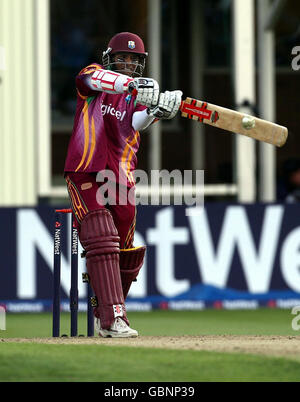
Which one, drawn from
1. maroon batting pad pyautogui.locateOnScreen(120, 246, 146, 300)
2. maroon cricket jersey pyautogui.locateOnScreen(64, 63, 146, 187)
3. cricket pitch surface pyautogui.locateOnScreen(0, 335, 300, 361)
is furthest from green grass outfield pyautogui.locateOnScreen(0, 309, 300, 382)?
maroon cricket jersey pyautogui.locateOnScreen(64, 63, 146, 187)

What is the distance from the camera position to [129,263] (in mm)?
6922

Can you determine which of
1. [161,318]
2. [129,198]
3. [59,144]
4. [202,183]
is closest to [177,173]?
[202,183]

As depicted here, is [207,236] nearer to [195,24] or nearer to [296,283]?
[296,283]

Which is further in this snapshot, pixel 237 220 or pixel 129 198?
pixel 237 220

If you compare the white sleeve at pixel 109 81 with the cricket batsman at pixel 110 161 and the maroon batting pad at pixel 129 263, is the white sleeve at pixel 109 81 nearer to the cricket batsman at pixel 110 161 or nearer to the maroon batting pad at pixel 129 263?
the cricket batsman at pixel 110 161

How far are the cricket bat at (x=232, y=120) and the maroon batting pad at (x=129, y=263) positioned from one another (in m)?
0.93

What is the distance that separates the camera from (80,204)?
21.9 feet

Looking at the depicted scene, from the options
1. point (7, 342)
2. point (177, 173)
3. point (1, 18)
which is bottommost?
point (7, 342)

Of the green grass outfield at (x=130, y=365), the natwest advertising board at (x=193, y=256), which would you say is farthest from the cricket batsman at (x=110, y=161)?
the natwest advertising board at (x=193, y=256)

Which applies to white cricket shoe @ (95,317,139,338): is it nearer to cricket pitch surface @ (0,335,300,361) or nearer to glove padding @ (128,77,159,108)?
cricket pitch surface @ (0,335,300,361)

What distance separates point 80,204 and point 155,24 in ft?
22.1

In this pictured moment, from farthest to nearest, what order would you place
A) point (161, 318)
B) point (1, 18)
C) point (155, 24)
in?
point (155, 24)
point (1, 18)
point (161, 318)

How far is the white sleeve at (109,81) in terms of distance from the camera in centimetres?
633

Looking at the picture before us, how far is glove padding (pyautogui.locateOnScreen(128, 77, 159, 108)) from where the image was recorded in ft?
20.5
